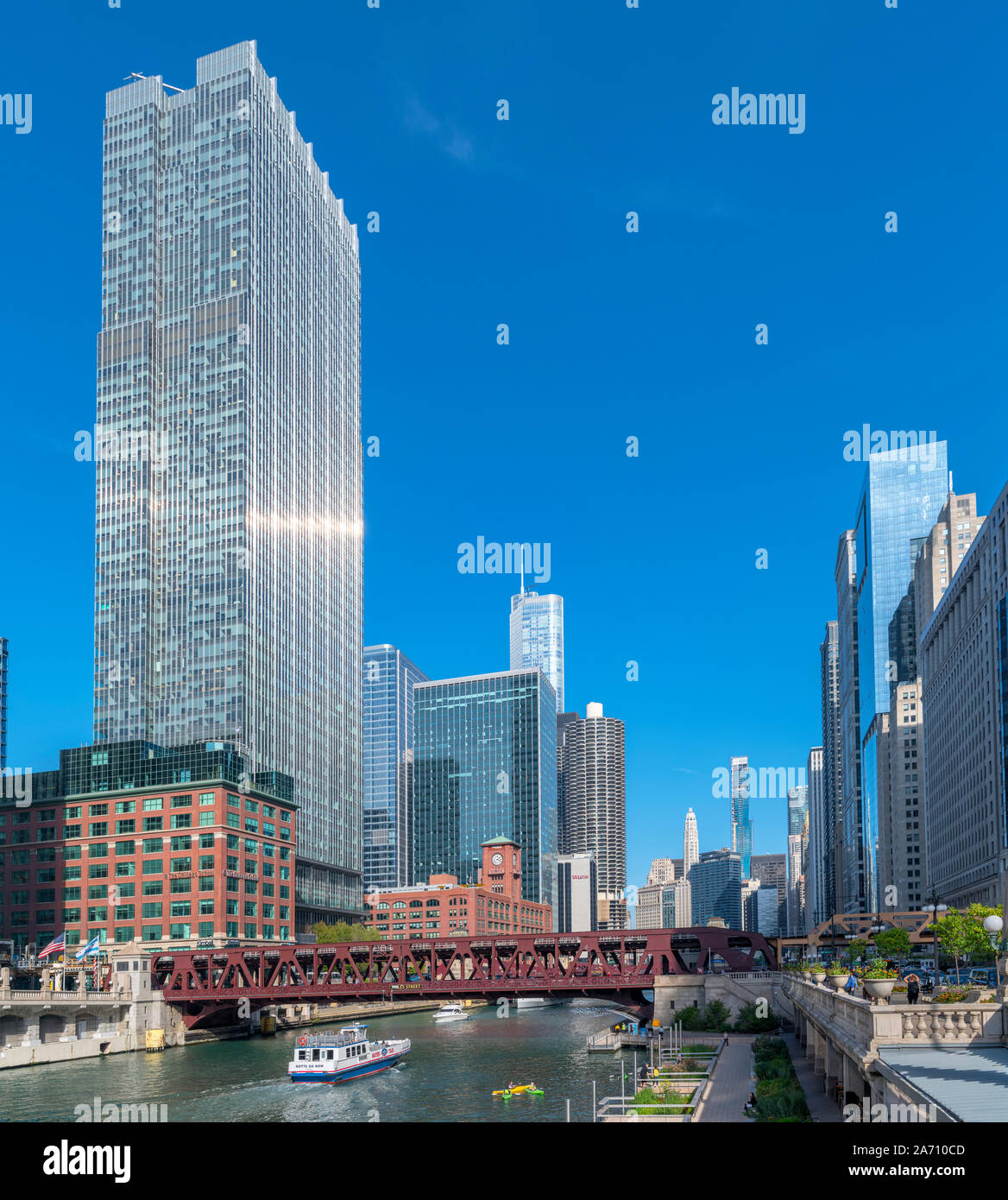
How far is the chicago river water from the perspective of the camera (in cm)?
6781

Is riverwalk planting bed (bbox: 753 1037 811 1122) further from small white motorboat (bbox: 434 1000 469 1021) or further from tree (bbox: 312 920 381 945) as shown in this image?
tree (bbox: 312 920 381 945)

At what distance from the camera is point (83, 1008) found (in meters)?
109

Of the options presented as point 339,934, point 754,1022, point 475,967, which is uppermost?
point 475,967

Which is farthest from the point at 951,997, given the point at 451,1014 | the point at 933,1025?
the point at 451,1014

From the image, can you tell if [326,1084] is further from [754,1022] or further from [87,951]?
[87,951]

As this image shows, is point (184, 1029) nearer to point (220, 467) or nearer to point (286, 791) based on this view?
point (286, 791)

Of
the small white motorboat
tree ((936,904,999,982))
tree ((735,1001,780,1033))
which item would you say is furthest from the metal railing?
the small white motorboat

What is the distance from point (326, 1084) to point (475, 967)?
4154cm

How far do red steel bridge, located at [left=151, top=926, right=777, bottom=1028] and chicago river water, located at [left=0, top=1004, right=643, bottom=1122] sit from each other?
200 inches

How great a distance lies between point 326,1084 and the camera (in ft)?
266
